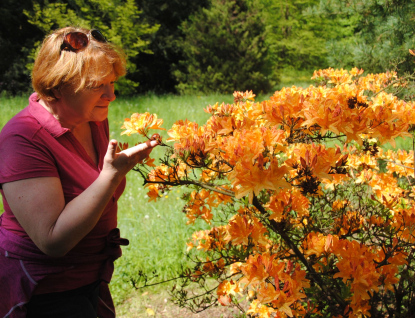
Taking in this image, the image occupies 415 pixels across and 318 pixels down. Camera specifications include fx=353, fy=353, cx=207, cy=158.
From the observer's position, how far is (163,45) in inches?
495

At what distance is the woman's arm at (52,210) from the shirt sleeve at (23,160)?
2 cm

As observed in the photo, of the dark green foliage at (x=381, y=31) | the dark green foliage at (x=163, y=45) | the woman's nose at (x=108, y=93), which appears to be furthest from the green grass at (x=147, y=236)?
the dark green foliage at (x=163, y=45)

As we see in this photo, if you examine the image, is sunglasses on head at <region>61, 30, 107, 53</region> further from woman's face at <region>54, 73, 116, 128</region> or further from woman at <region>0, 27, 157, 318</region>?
woman's face at <region>54, 73, 116, 128</region>

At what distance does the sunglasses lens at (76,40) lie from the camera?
4.11ft

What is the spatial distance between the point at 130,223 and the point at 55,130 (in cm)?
265

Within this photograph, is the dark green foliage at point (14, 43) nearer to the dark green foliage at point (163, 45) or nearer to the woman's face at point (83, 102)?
the dark green foliage at point (163, 45)

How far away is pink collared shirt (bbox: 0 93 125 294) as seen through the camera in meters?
1.08

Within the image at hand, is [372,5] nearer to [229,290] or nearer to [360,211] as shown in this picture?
[360,211]

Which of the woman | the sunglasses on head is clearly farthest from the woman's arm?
the sunglasses on head

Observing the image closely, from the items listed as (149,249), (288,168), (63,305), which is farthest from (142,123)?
(149,249)

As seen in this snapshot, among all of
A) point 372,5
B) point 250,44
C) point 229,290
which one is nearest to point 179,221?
point 229,290

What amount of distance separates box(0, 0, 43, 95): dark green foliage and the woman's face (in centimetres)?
1101

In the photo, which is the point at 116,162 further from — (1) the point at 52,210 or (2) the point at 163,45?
(2) the point at 163,45

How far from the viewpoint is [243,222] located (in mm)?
1337
